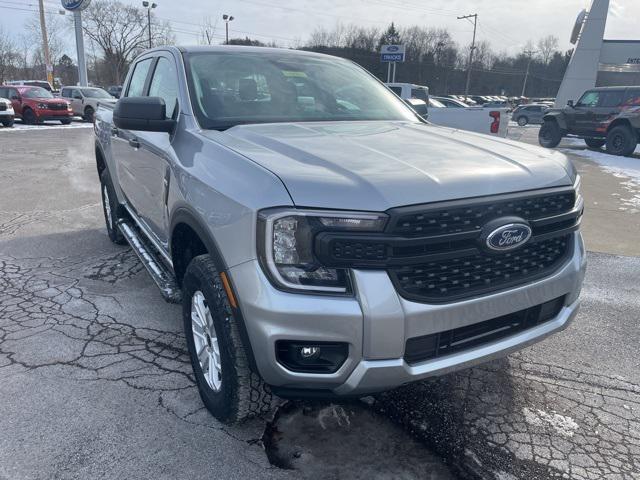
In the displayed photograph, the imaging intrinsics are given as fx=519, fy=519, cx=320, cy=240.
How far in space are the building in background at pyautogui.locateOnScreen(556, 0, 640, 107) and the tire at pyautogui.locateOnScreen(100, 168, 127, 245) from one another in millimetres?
26487

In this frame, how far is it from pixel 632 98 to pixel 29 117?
22.5 m

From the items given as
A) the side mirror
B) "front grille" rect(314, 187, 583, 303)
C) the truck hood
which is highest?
the side mirror

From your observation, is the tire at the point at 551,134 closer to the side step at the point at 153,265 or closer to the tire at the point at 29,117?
the side step at the point at 153,265

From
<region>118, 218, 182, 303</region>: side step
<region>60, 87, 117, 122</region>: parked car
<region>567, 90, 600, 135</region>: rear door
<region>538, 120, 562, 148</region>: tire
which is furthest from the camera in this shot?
<region>60, 87, 117, 122</region>: parked car

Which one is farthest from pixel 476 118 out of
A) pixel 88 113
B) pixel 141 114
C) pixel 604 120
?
pixel 88 113

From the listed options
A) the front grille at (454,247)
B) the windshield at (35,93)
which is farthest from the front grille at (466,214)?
the windshield at (35,93)

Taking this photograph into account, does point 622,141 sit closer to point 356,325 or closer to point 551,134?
point 551,134

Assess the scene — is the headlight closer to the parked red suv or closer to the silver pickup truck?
the silver pickup truck

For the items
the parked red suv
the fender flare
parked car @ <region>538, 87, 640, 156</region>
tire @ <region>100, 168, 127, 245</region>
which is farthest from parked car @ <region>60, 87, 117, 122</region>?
the fender flare

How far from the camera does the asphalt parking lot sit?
2.37 metres

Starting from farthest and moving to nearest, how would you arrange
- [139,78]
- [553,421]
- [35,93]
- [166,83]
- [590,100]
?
[35,93], [590,100], [139,78], [166,83], [553,421]

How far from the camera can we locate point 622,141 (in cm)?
1465

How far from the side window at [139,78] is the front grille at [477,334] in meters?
3.23

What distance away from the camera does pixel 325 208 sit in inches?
77.5
